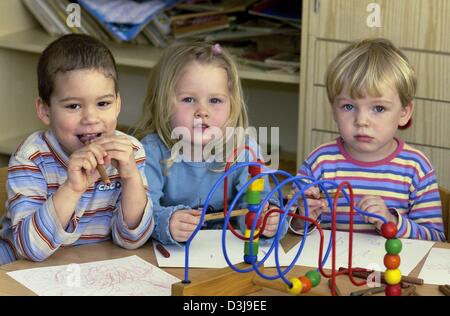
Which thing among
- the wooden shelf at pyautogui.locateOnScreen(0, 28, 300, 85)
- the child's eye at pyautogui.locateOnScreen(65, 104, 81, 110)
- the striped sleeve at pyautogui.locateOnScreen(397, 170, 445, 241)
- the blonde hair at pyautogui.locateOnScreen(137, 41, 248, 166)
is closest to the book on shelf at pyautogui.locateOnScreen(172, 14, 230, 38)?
the wooden shelf at pyautogui.locateOnScreen(0, 28, 300, 85)

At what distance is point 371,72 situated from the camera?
6.57ft

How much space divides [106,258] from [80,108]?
1.02 ft

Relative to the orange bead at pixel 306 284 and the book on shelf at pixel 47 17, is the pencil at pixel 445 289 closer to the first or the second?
the orange bead at pixel 306 284

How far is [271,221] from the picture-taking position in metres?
1.85

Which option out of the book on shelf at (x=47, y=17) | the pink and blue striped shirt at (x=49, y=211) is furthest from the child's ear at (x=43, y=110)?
the book on shelf at (x=47, y=17)

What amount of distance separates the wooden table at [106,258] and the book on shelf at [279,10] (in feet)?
4.17

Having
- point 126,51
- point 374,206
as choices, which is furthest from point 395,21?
point 126,51

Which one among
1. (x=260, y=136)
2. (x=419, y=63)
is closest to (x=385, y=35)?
(x=419, y=63)

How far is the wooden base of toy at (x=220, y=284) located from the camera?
1.48m

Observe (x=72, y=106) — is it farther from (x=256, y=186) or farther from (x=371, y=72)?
(x=371, y=72)

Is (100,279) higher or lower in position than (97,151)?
lower

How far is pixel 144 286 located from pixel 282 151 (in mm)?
1838

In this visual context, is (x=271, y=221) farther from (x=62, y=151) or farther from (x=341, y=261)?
(x=62, y=151)
